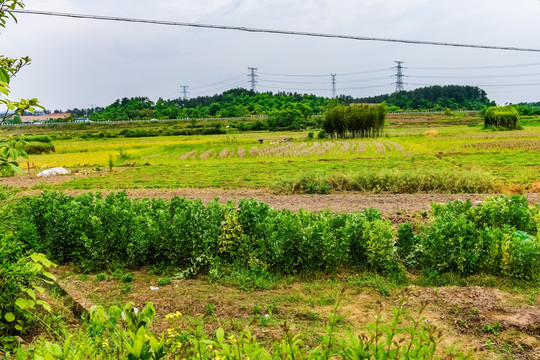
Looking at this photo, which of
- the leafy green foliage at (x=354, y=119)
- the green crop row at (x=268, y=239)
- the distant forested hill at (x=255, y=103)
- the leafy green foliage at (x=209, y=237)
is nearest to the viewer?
the green crop row at (x=268, y=239)

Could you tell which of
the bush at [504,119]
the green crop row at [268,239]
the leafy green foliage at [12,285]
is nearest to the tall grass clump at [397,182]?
the green crop row at [268,239]

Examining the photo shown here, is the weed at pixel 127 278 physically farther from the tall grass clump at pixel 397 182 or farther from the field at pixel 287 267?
the tall grass clump at pixel 397 182

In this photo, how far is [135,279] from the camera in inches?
256

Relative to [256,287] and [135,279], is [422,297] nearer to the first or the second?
[256,287]

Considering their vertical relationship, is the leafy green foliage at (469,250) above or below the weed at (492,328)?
above

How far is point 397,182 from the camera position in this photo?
14805 mm

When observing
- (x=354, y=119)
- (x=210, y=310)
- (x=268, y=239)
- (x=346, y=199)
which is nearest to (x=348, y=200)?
(x=346, y=199)

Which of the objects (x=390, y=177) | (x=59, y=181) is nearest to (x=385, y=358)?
(x=390, y=177)

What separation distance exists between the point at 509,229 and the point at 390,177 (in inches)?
335

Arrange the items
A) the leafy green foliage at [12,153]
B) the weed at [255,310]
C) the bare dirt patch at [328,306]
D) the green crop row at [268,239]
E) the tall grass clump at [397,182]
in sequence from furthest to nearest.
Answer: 1. the tall grass clump at [397,182]
2. the green crop row at [268,239]
3. the weed at [255,310]
4. the bare dirt patch at [328,306]
5. the leafy green foliage at [12,153]

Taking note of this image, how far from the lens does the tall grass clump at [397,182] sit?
14547 millimetres

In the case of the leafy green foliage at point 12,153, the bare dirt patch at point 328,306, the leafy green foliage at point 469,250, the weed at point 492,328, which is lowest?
the weed at point 492,328

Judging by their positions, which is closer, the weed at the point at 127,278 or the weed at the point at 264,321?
the weed at the point at 264,321

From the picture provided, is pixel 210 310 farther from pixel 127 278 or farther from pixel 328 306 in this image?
pixel 127 278
